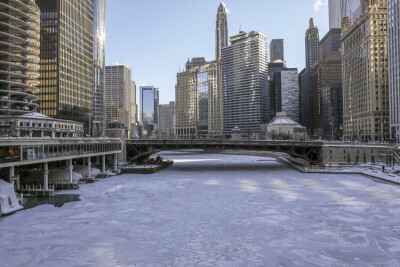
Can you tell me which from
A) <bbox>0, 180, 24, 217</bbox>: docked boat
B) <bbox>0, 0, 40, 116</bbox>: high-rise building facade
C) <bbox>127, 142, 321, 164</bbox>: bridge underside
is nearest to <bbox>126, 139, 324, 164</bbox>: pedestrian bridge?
<bbox>127, 142, 321, 164</bbox>: bridge underside

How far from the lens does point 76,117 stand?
16625cm

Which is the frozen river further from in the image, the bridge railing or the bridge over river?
the bridge over river

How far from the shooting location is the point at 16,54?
10288 centimetres

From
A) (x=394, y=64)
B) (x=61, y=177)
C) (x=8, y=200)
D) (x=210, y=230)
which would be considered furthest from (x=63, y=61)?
(x=394, y=64)

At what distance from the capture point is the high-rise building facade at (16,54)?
313 feet

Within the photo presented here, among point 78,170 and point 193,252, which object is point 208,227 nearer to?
point 193,252

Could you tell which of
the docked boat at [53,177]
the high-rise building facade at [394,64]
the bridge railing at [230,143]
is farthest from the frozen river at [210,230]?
the high-rise building facade at [394,64]

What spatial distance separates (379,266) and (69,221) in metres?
32.5

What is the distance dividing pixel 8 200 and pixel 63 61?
126 metres

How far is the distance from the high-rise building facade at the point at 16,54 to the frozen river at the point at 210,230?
6165cm

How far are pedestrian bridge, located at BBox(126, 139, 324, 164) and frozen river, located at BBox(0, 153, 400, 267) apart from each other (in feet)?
141

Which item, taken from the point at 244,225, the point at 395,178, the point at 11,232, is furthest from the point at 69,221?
the point at 395,178

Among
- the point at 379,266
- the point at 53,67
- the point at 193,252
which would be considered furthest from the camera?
the point at 53,67

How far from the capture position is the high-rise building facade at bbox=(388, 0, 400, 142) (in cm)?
15950
